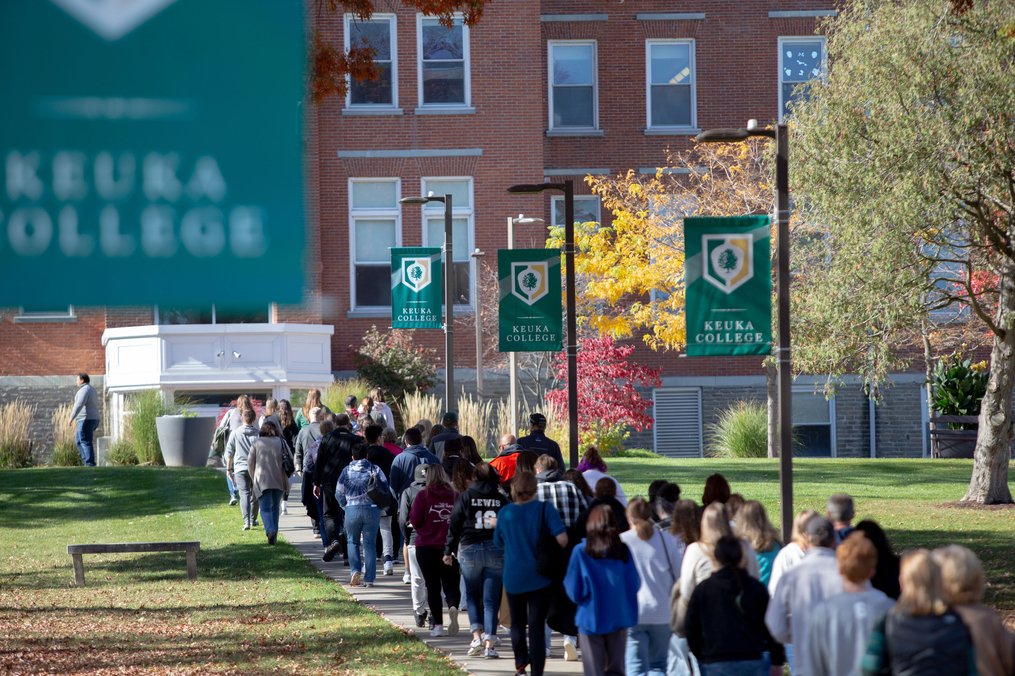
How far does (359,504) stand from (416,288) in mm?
7017

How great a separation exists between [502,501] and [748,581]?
3.40 meters

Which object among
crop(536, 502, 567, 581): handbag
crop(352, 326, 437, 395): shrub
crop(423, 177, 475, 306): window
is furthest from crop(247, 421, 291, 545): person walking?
crop(423, 177, 475, 306): window

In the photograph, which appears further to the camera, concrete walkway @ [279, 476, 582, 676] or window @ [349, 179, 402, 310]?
window @ [349, 179, 402, 310]

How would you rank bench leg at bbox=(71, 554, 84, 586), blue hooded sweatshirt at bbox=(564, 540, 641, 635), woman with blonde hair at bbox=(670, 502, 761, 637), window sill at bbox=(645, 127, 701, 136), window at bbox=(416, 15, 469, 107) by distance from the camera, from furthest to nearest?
window sill at bbox=(645, 127, 701, 136) < window at bbox=(416, 15, 469, 107) < bench leg at bbox=(71, 554, 84, 586) < blue hooded sweatshirt at bbox=(564, 540, 641, 635) < woman with blonde hair at bbox=(670, 502, 761, 637)

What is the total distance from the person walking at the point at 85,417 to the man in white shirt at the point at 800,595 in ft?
63.8

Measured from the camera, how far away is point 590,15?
3028 cm

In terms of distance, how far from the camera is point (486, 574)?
899 centimetres

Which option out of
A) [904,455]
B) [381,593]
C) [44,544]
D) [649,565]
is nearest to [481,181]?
[904,455]

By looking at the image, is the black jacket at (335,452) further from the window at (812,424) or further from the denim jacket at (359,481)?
the window at (812,424)

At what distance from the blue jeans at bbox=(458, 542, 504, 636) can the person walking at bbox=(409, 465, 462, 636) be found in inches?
26.3

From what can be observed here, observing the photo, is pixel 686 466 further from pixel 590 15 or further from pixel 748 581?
pixel 748 581

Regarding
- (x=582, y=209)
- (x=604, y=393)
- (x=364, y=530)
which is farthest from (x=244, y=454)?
(x=582, y=209)

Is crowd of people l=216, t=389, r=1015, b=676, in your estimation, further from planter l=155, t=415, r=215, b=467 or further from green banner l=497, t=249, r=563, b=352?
planter l=155, t=415, r=215, b=467

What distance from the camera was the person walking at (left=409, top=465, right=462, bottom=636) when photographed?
9.81 m
